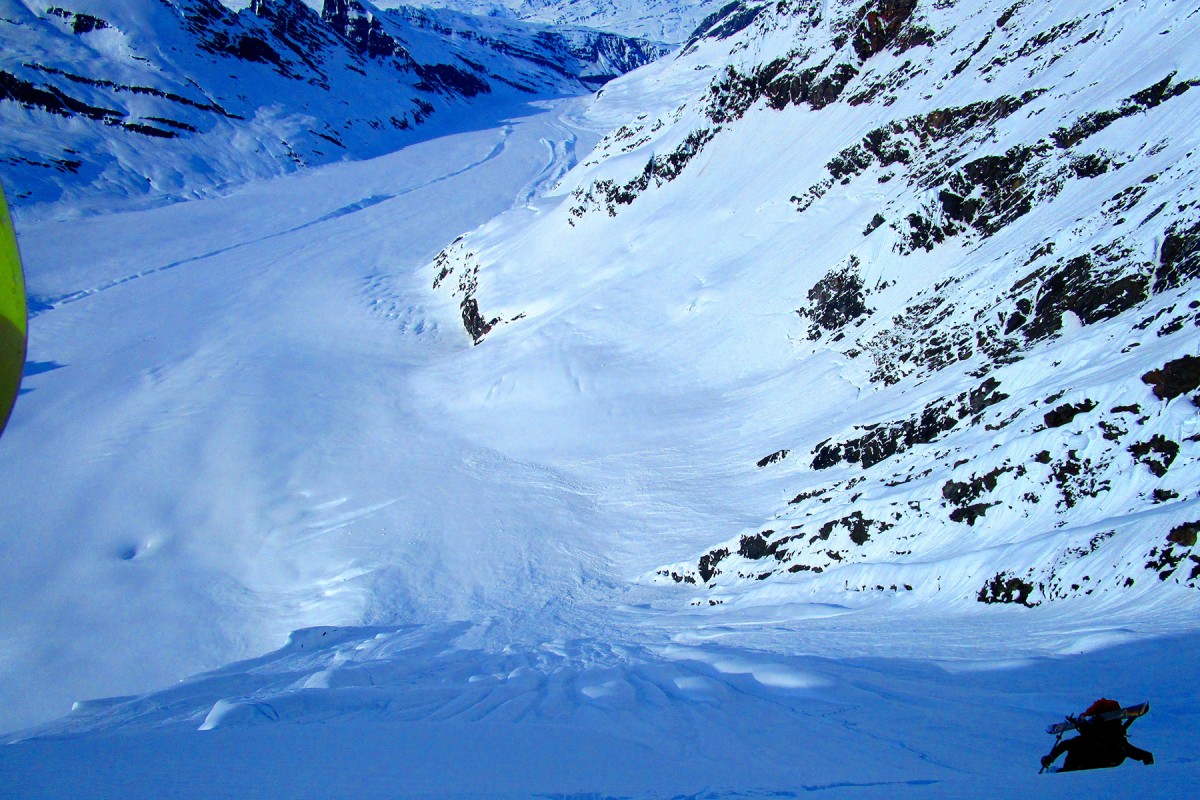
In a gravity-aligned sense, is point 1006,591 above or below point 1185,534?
below

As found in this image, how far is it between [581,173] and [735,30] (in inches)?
2629

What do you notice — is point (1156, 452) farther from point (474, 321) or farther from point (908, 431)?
point (474, 321)

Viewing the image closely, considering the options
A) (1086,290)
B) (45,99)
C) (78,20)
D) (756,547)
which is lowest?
(756,547)

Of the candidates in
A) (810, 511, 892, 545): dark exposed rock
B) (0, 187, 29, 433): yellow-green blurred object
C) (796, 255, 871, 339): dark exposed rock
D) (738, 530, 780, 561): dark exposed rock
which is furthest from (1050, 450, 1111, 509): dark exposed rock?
(0, 187, 29, 433): yellow-green blurred object

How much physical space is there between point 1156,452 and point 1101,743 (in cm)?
784

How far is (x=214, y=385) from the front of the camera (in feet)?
81.0

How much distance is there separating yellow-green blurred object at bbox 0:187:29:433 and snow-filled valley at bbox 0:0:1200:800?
2.60m

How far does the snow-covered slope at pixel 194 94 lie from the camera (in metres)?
47.6

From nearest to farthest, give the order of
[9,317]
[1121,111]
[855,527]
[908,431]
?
[9,317] < [855,527] < [908,431] < [1121,111]

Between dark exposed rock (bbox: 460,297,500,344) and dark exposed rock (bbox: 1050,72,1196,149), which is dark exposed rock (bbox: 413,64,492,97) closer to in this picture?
dark exposed rock (bbox: 460,297,500,344)

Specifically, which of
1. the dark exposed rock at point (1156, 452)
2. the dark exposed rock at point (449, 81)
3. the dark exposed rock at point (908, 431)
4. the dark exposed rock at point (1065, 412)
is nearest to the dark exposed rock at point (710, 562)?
the dark exposed rock at point (908, 431)

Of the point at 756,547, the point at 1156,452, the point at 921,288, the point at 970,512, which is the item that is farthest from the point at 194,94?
the point at 1156,452

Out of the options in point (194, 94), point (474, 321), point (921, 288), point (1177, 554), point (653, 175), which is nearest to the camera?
point (1177, 554)

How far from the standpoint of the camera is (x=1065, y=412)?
36.1 ft
